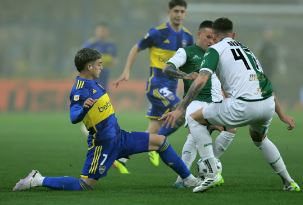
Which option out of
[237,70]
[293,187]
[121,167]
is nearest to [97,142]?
[237,70]

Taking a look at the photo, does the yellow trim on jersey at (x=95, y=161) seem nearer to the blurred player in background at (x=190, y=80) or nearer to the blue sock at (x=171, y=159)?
the blue sock at (x=171, y=159)

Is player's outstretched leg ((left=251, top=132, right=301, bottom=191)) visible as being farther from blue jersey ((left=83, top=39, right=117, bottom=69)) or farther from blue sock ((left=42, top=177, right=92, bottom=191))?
blue jersey ((left=83, top=39, right=117, bottom=69))

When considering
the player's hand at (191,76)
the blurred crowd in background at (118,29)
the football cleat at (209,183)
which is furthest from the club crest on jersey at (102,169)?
the blurred crowd in background at (118,29)

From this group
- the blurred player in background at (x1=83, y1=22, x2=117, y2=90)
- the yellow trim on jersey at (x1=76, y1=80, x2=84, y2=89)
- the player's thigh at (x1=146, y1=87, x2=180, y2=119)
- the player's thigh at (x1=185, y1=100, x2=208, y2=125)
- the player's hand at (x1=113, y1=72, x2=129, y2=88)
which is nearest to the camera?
the yellow trim on jersey at (x1=76, y1=80, x2=84, y2=89)

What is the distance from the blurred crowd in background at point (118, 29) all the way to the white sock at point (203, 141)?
22.5 m

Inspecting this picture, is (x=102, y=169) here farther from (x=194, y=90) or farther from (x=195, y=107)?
(x=195, y=107)

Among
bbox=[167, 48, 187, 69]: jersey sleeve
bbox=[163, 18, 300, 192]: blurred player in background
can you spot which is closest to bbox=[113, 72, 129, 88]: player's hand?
bbox=[167, 48, 187, 69]: jersey sleeve

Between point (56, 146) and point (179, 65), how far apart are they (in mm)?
6339

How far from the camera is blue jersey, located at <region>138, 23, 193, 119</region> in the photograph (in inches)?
538

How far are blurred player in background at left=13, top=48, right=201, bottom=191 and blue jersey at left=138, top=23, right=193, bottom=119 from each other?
12.3 ft

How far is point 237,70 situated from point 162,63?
14.8ft

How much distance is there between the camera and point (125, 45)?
35.6 m

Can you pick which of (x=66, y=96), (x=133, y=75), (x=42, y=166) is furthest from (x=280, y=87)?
(x=42, y=166)

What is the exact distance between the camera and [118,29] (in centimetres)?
3547
